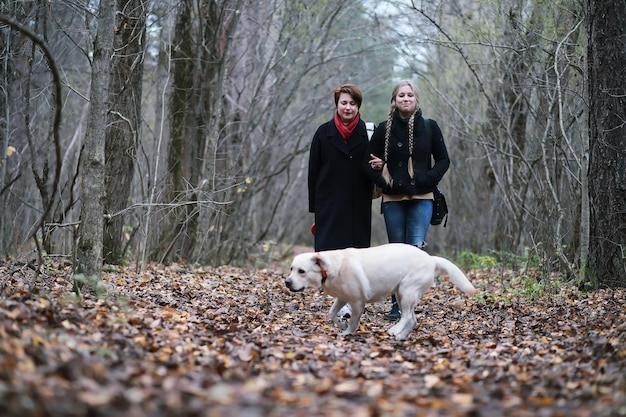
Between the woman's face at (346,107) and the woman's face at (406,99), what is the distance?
49 centimetres

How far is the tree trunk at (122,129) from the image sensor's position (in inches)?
383

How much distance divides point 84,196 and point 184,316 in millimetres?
1459

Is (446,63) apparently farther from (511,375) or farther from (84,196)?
(511,375)

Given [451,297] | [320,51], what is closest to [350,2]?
[320,51]

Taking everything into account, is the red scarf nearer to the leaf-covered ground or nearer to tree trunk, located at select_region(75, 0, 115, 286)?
the leaf-covered ground

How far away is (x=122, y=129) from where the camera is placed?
9.98 meters

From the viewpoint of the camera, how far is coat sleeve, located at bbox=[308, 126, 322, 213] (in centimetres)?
743

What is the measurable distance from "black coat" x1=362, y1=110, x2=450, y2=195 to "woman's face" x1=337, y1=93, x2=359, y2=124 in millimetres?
336

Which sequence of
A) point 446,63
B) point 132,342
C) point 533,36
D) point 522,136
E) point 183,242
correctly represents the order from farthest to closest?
point 446,63 < point 522,136 < point 183,242 < point 533,36 < point 132,342

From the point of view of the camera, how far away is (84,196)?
639 centimetres

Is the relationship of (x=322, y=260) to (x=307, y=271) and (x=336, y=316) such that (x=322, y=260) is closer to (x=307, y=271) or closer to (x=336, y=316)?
(x=307, y=271)

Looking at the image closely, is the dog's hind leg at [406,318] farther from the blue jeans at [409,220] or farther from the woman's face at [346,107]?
the woman's face at [346,107]

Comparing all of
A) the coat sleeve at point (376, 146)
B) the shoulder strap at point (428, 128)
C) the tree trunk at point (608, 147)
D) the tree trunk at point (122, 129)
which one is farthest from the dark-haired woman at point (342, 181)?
the tree trunk at point (122, 129)

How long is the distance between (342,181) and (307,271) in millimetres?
1645
